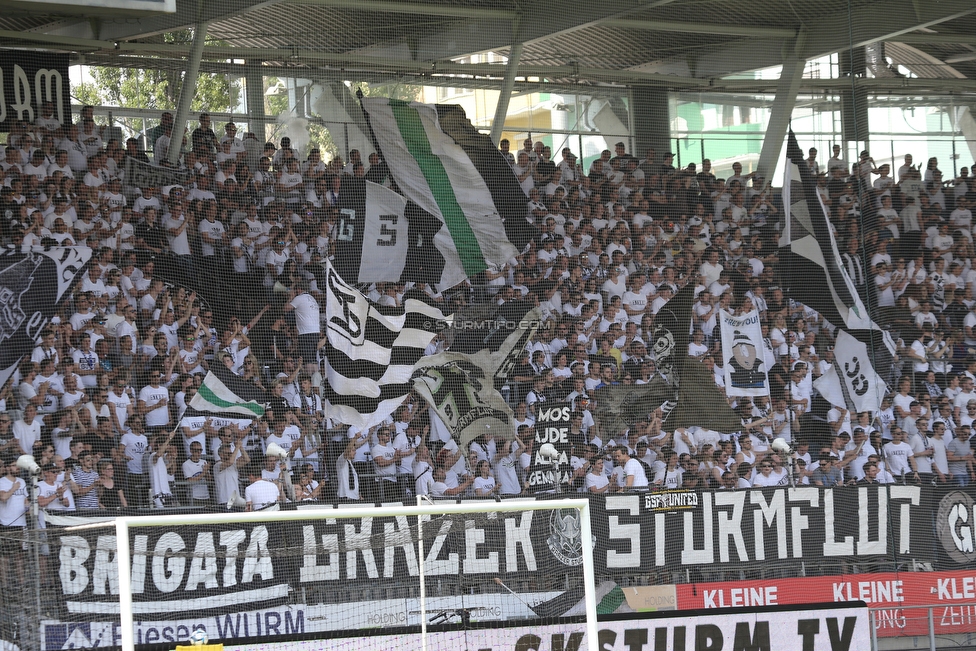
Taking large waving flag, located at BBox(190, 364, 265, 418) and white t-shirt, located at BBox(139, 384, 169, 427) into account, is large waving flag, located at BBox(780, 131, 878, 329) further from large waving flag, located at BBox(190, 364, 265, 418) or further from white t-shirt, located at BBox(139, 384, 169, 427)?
white t-shirt, located at BBox(139, 384, 169, 427)

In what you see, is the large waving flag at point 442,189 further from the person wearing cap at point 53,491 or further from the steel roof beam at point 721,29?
the person wearing cap at point 53,491

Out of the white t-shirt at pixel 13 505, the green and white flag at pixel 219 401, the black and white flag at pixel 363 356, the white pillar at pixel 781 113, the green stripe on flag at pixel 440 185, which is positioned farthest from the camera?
Answer: the white pillar at pixel 781 113

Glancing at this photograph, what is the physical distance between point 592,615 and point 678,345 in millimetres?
6603

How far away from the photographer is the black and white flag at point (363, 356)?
1205 cm

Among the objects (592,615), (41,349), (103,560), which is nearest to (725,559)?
(592,615)

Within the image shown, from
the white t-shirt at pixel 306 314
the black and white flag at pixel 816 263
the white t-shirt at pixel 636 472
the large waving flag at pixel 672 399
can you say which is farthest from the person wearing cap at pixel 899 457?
the white t-shirt at pixel 306 314

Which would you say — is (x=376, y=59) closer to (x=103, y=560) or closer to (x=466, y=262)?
(x=466, y=262)

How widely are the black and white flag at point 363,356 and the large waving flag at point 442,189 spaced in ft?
3.46

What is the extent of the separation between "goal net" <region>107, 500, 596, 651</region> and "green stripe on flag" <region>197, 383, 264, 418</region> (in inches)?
55.1

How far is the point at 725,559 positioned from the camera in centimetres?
1183

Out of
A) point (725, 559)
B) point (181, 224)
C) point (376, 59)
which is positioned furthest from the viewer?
point (376, 59)

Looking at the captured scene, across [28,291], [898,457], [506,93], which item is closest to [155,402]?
[28,291]

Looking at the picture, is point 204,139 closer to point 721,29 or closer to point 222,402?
point 222,402

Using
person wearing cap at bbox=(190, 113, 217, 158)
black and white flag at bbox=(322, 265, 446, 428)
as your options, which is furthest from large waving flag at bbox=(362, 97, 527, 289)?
person wearing cap at bbox=(190, 113, 217, 158)
